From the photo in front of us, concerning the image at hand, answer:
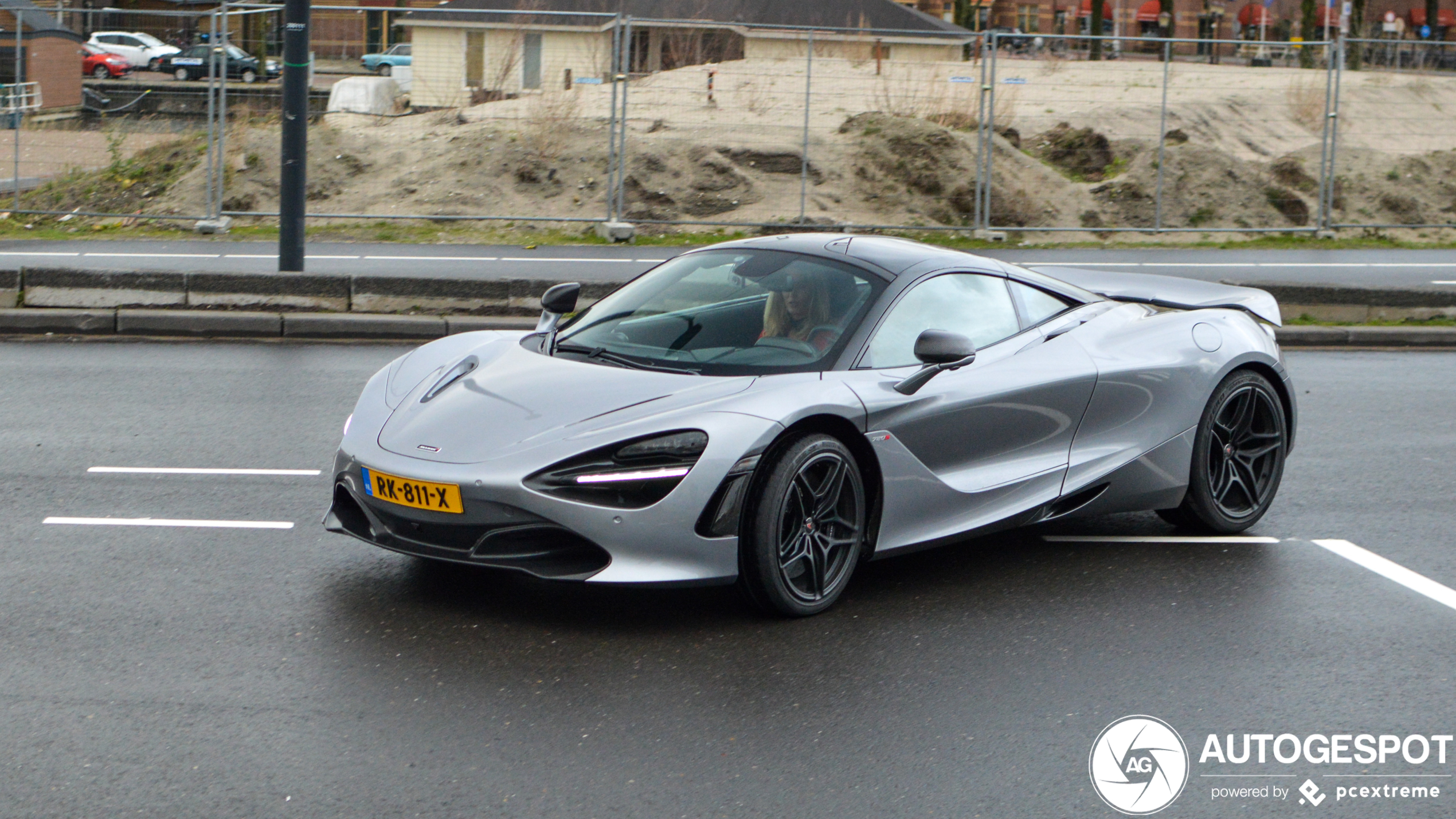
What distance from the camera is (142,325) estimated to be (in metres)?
11.5

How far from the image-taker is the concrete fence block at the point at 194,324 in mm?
11500

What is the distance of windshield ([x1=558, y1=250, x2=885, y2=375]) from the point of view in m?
5.48

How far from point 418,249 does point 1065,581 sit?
12527 mm

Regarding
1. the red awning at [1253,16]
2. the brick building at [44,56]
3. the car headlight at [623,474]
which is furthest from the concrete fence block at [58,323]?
the red awning at [1253,16]

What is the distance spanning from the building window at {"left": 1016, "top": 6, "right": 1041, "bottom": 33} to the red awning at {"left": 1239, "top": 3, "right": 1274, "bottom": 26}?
34.8ft

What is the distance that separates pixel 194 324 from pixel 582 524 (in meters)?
7.78

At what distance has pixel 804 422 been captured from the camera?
5.14 metres

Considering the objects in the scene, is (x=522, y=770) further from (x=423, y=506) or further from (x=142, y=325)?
(x=142, y=325)

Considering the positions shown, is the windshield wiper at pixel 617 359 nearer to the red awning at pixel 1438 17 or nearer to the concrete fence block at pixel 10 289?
the concrete fence block at pixel 10 289

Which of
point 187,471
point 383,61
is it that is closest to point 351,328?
point 187,471

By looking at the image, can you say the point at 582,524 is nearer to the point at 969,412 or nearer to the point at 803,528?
the point at 803,528

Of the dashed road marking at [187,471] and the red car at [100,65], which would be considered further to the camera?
the red car at [100,65]

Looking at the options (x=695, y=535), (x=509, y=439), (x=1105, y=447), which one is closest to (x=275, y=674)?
(x=509, y=439)

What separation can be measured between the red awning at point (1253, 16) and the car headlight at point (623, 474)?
80.4 metres
